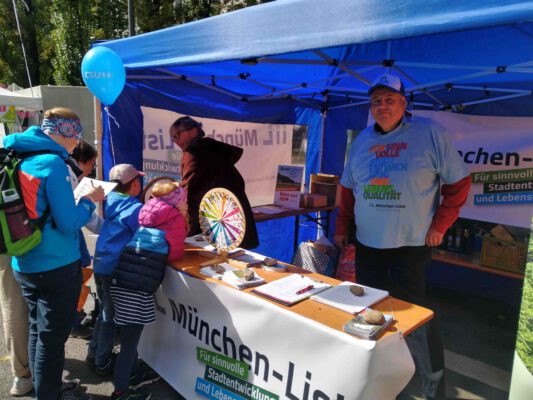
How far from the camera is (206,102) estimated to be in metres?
3.89

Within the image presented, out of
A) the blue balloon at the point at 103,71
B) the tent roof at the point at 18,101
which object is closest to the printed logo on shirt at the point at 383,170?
the blue balloon at the point at 103,71

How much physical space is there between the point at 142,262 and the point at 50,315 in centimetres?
48

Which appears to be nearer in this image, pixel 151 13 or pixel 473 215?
pixel 473 215

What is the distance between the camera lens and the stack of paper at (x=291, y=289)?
173cm

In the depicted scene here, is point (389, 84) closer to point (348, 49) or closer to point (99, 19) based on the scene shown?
point (348, 49)

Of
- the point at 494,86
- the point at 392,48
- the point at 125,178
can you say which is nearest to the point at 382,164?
the point at 392,48

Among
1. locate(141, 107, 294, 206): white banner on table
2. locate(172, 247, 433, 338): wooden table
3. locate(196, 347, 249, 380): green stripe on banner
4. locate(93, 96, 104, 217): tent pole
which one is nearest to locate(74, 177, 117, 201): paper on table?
locate(172, 247, 433, 338): wooden table

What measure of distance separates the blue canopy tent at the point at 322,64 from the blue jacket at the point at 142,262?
1.03 meters

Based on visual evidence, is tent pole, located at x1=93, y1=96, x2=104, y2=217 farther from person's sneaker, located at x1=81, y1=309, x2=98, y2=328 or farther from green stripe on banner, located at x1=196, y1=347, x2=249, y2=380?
green stripe on banner, located at x1=196, y1=347, x2=249, y2=380

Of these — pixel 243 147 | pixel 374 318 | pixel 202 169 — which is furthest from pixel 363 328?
pixel 243 147

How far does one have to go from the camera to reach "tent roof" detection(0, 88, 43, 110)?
22.9 ft

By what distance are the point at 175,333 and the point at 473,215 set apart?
3.07m

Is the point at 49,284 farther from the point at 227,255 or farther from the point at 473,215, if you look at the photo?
the point at 473,215

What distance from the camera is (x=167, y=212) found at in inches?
82.6
